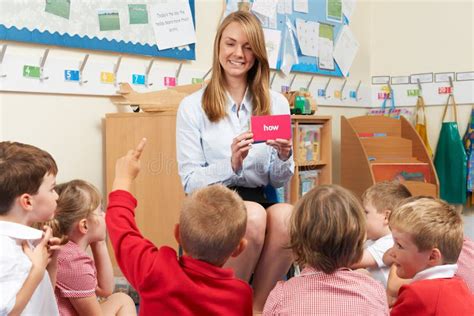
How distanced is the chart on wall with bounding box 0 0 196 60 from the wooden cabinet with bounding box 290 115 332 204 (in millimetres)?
672

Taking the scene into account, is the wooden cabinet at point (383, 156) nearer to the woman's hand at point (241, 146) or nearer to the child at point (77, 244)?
the woman's hand at point (241, 146)

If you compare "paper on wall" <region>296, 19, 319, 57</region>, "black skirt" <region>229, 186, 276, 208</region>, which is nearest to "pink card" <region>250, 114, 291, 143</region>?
"black skirt" <region>229, 186, 276, 208</region>

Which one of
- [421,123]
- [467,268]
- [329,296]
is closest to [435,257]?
[467,268]

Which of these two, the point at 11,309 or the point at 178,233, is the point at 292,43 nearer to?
the point at 178,233

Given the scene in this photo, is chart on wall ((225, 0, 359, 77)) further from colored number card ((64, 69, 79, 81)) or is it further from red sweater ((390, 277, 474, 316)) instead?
red sweater ((390, 277, 474, 316))

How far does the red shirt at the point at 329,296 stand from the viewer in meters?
1.45

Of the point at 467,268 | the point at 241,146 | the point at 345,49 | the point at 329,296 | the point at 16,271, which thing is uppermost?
the point at 345,49

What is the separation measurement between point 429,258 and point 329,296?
0.44 metres

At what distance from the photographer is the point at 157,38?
9.84ft

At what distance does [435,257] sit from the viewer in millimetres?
1736

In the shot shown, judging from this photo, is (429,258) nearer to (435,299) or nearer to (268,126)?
(435,299)

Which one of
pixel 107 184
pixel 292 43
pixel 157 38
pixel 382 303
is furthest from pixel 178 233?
pixel 292 43

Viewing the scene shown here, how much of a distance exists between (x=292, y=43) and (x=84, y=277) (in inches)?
94.2

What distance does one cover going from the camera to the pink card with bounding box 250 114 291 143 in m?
2.07
